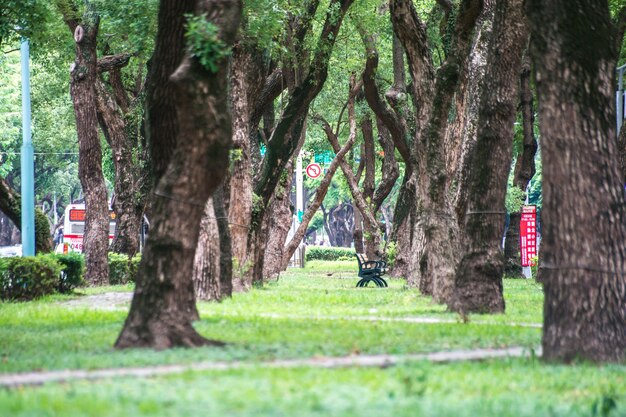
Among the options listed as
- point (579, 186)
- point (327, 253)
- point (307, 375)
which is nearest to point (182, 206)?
point (307, 375)

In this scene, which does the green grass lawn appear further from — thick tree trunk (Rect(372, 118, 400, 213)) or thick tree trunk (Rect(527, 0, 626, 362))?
thick tree trunk (Rect(372, 118, 400, 213))

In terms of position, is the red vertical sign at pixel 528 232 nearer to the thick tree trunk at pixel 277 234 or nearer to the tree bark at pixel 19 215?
the thick tree trunk at pixel 277 234

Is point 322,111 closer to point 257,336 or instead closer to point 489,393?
point 257,336

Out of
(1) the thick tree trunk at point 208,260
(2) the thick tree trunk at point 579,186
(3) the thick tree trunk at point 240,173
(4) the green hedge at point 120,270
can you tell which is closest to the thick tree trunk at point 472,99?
(3) the thick tree trunk at point 240,173

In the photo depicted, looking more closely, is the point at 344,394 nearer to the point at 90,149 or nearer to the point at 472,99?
the point at 472,99

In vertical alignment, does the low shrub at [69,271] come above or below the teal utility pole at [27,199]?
below

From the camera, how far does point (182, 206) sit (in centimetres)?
1211

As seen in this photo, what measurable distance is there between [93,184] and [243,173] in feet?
22.7

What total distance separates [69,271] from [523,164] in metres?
16.8

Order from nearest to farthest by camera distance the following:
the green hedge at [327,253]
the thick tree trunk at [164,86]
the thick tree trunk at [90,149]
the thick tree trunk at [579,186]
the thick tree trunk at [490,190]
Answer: the thick tree trunk at [579,186] → the thick tree trunk at [164,86] → the thick tree trunk at [490,190] → the thick tree trunk at [90,149] → the green hedge at [327,253]

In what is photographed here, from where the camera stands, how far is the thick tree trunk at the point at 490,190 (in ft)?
58.2

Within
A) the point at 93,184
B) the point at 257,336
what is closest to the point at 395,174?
the point at 93,184

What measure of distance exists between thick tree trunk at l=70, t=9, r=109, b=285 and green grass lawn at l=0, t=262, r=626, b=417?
12.0 meters

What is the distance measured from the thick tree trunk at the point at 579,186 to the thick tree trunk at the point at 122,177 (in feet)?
71.7
